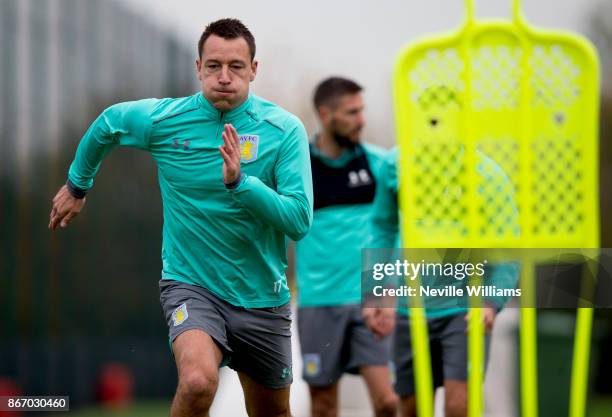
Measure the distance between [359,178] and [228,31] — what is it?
9.06 ft

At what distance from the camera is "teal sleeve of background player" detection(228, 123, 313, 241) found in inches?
175

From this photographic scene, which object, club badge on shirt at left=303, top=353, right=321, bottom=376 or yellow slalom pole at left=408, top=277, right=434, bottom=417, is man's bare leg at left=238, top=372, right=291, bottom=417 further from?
club badge on shirt at left=303, top=353, right=321, bottom=376

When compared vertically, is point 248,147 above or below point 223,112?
below

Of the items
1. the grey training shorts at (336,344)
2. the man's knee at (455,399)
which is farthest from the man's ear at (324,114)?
the man's knee at (455,399)

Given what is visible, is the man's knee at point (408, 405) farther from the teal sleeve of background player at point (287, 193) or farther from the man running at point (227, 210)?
the teal sleeve of background player at point (287, 193)

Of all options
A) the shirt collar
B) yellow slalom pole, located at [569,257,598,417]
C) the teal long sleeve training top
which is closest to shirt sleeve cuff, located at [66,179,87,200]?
the teal long sleeve training top

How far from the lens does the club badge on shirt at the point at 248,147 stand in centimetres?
477

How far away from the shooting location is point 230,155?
4.39 metres

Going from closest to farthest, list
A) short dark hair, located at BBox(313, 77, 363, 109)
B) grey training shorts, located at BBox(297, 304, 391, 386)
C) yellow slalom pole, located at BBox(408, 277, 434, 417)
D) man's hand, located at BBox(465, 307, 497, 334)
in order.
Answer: yellow slalom pole, located at BBox(408, 277, 434, 417), man's hand, located at BBox(465, 307, 497, 334), grey training shorts, located at BBox(297, 304, 391, 386), short dark hair, located at BBox(313, 77, 363, 109)

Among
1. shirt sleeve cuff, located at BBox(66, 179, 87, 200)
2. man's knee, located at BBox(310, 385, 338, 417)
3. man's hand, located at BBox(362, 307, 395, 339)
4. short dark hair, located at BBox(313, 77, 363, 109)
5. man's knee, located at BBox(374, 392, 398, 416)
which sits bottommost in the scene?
man's knee, located at BBox(310, 385, 338, 417)

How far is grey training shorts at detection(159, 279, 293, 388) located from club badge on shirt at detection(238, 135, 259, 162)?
1.97ft

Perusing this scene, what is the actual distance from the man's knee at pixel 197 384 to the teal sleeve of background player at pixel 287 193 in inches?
26.7

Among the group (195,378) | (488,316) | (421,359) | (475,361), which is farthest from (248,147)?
(488,316)

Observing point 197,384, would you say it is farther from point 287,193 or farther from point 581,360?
point 581,360
